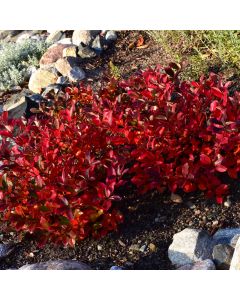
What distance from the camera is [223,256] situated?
3064 millimetres

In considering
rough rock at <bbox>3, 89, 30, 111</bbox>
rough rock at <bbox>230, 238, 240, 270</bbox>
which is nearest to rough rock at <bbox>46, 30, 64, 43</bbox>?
rough rock at <bbox>3, 89, 30, 111</bbox>

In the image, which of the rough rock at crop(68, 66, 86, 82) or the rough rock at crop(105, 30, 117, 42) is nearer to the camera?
the rough rock at crop(68, 66, 86, 82)

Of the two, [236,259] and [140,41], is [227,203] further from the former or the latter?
[140,41]

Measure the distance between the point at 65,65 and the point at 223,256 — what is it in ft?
11.0

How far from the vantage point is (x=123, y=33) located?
20.3 ft

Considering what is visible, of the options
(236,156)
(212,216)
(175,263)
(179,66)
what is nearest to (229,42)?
(179,66)

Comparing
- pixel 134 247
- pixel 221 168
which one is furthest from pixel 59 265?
pixel 221 168

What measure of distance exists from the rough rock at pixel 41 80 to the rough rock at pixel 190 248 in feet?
10.2

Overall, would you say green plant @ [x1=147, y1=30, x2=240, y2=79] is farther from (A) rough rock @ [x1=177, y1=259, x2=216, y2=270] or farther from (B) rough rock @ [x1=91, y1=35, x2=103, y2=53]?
(A) rough rock @ [x1=177, y1=259, x2=216, y2=270]

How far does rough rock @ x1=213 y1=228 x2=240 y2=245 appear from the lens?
3.17 meters

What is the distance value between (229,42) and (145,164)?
1853mm

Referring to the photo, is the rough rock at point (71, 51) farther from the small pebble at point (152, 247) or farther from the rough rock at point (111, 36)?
the small pebble at point (152, 247)

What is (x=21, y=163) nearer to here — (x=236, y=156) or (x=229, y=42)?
(x=236, y=156)

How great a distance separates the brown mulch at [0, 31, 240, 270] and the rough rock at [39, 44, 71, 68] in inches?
117
